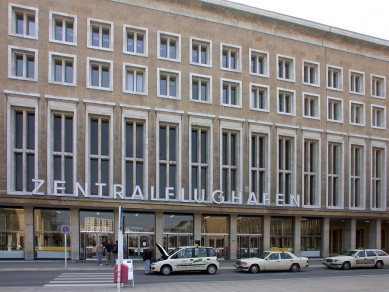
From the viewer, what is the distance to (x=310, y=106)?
37.2 meters

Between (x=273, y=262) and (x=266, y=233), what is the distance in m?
9.68

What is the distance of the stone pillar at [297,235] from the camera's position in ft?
115

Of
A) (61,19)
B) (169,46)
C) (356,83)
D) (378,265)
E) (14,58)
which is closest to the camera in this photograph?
(14,58)

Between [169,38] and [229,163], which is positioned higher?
[169,38]

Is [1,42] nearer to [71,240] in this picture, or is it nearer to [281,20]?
[71,240]

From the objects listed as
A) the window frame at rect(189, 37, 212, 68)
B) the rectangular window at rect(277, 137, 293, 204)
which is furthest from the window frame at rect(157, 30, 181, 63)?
the rectangular window at rect(277, 137, 293, 204)

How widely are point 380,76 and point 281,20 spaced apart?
12772 mm

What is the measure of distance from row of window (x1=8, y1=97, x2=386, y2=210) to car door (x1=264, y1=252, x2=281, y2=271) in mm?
8165

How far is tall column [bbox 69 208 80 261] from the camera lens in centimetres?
2816

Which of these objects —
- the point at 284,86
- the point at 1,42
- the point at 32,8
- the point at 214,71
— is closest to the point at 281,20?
the point at 284,86

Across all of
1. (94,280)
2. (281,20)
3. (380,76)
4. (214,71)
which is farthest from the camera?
(380,76)

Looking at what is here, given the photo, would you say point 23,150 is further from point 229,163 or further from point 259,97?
point 259,97

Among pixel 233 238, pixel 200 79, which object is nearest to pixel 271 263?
pixel 233 238

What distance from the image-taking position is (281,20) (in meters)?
35.2
